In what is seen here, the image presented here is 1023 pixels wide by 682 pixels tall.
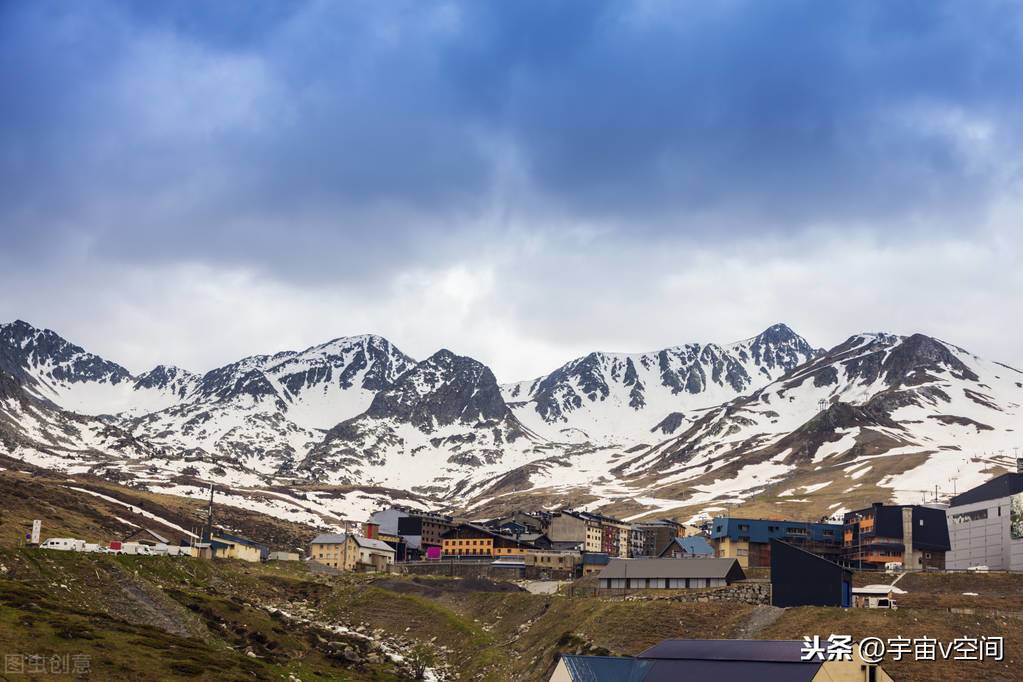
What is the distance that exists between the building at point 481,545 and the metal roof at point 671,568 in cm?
6087

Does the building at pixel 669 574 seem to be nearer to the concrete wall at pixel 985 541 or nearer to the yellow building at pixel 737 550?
the concrete wall at pixel 985 541

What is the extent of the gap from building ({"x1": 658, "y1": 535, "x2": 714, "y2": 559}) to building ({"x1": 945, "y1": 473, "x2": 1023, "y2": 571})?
3818 cm

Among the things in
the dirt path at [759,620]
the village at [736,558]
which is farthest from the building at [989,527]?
the dirt path at [759,620]

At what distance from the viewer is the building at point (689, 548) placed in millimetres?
166125

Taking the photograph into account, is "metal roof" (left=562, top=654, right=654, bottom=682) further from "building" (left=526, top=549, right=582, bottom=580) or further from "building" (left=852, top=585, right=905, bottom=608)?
"building" (left=526, top=549, right=582, bottom=580)

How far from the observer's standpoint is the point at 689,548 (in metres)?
172

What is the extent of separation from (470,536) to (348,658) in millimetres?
97832

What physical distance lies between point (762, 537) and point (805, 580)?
7363 centimetres

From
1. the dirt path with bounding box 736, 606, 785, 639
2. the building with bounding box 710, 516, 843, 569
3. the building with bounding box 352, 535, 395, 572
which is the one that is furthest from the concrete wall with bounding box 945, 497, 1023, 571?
the building with bounding box 352, 535, 395, 572

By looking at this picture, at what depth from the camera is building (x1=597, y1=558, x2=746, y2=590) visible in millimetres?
115062

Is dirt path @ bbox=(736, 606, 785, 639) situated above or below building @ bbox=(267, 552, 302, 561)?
below

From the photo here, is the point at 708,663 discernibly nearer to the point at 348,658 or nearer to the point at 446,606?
the point at 348,658

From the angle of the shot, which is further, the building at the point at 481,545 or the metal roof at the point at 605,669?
the building at the point at 481,545

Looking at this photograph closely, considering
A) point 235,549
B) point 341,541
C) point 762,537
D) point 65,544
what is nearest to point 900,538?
point 762,537
